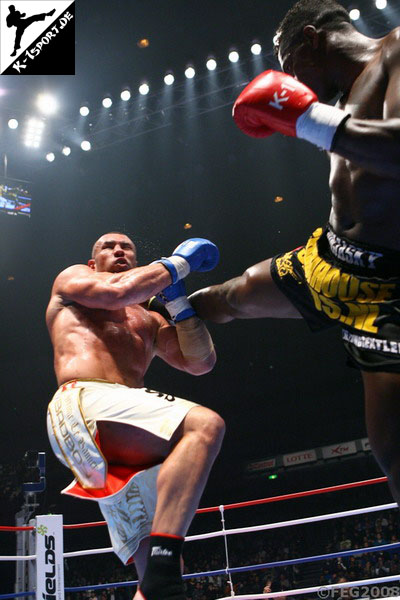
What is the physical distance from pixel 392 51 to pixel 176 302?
45.1 inches

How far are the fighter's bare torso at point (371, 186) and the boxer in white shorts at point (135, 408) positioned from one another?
2.30 feet

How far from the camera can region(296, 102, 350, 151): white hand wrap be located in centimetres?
133

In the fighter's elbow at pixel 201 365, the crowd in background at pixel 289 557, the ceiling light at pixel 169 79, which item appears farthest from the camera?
the crowd in background at pixel 289 557

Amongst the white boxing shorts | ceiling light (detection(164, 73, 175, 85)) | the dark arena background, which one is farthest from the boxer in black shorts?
ceiling light (detection(164, 73, 175, 85))

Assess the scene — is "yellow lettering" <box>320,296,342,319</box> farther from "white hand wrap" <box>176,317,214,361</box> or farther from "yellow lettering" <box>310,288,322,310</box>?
"white hand wrap" <box>176,317,214,361</box>

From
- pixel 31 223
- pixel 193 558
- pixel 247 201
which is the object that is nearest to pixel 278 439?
pixel 193 558

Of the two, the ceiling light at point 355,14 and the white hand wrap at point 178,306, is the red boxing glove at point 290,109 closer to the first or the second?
the white hand wrap at point 178,306

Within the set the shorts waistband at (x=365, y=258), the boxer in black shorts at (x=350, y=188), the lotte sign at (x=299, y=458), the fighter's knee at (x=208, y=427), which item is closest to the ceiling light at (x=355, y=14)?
the boxer in black shorts at (x=350, y=188)

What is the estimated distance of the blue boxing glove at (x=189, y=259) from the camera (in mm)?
2229

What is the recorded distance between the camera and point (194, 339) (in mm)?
2248

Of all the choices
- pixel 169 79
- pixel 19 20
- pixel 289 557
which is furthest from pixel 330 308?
pixel 289 557

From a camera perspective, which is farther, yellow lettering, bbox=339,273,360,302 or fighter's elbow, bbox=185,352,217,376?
fighter's elbow, bbox=185,352,217,376

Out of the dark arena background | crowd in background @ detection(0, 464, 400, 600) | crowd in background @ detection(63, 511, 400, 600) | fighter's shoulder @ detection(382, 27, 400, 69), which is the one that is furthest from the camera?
crowd in background @ detection(0, 464, 400, 600)

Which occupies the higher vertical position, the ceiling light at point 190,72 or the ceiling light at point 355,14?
the ceiling light at point 190,72
